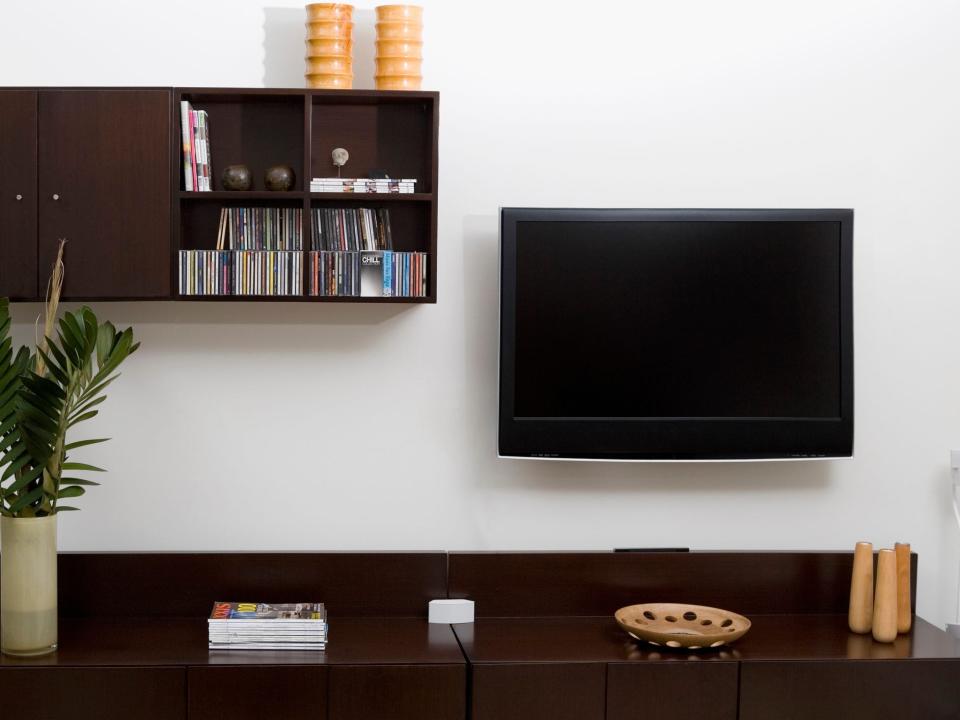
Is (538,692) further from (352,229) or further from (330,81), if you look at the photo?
(330,81)

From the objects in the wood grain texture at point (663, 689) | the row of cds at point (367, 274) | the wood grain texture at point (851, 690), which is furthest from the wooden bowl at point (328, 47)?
the wood grain texture at point (851, 690)

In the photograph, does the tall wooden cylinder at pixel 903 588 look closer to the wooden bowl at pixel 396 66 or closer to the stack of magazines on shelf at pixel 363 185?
the stack of magazines on shelf at pixel 363 185

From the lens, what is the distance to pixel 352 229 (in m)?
2.89

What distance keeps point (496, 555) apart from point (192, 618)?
81 cm

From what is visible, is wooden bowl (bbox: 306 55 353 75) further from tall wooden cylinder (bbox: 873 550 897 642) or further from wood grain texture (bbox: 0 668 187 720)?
tall wooden cylinder (bbox: 873 550 897 642)

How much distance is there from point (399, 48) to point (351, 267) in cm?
57

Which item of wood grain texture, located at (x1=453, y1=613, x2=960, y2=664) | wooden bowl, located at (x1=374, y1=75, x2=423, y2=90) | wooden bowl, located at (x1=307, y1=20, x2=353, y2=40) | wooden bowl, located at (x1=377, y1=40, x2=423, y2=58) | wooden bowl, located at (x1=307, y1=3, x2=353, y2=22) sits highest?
wooden bowl, located at (x1=307, y1=3, x2=353, y2=22)

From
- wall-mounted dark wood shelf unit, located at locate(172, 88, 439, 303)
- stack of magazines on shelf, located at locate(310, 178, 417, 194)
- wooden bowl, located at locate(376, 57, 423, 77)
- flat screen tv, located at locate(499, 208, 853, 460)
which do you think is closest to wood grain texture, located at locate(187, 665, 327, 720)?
flat screen tv, located at locate(499, 208, 853, 460)

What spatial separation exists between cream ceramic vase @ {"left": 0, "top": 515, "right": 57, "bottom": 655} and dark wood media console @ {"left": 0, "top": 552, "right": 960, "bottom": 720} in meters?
0.07

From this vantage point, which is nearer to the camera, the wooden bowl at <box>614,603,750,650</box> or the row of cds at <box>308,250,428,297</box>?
the wooden bowl at <box>614,603,750,650</box>

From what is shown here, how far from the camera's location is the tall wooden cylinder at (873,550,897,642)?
110 inches

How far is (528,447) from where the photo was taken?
2949 mm

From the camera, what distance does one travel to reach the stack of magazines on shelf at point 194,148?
2.80 meters

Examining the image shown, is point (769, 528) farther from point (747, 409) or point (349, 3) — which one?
point (349, 3)
